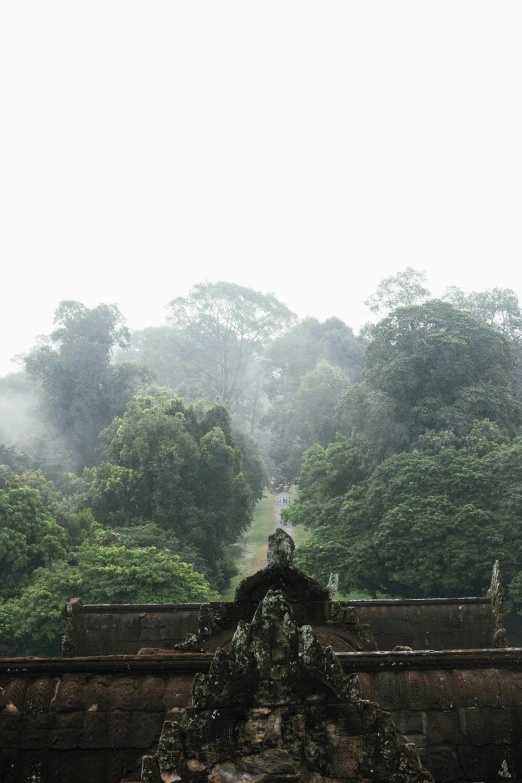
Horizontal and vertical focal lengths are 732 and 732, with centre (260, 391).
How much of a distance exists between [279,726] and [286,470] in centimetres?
4851

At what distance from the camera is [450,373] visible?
35.8m

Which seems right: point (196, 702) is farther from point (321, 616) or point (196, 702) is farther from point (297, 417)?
point (297, 417)

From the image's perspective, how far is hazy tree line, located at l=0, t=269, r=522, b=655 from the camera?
85.4 ft

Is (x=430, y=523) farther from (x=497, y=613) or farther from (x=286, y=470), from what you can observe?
(x=286, y=470)

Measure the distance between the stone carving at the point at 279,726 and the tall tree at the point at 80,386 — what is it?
46.0 m

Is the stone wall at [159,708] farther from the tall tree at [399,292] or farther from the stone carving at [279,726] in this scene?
the tall tree at [399,292]

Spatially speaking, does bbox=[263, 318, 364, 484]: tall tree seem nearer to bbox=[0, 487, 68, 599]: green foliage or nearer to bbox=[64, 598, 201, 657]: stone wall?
bbox=[0, 487, 68, 599]: green foliage

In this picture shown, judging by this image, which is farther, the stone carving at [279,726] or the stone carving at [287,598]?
the stone carving at [287,598]

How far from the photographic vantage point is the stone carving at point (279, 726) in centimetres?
407

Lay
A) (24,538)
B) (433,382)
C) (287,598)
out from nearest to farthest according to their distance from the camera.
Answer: (287,598) < (24,538) < (433,382)

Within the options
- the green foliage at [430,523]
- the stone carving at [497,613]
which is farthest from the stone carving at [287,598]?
the green foliage at [430,523]

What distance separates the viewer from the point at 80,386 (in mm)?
51000

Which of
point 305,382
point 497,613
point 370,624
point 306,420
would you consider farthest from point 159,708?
point 305,382

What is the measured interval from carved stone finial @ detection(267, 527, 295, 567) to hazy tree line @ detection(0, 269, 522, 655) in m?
17.4
